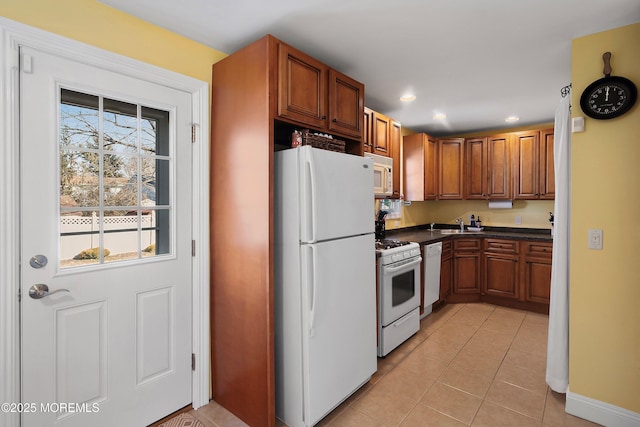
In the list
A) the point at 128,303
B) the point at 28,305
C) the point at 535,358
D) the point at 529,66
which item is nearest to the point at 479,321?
the point at 535,358

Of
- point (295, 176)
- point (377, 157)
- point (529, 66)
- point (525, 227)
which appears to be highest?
point (529, 66)

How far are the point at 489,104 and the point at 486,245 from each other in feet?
6.15

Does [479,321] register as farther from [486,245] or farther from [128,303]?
[128,303]

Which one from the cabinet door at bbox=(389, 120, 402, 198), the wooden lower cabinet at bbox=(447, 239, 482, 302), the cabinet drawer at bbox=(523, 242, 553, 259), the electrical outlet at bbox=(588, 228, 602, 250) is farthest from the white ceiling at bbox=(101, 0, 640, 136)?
the wooden lower cabinet at bbox=(447, 239, 482, 302)

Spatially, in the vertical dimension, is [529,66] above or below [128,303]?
above

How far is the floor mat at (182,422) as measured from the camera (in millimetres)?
2008

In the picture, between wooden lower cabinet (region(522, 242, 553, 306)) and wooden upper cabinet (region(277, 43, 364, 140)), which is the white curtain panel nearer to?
wooden upper cabinet (region(277, 43, 364, 140))

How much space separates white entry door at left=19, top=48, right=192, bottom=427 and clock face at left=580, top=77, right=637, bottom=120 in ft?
8.47

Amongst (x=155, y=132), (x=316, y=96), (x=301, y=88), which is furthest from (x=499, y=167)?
(x=155, y=132)

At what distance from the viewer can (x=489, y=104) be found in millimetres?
3578

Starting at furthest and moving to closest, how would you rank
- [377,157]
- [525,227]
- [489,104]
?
[525,227] → [489,104] → [377,157]

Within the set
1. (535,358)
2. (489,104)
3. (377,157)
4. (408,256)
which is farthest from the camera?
(489,104)

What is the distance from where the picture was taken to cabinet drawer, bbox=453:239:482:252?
442 centimetres

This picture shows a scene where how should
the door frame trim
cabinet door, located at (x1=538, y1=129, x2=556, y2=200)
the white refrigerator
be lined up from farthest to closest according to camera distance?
cabinet door, located at (x1=538, y1=129, x2=556, y2=200), the white refrigerator, the door frame trim
